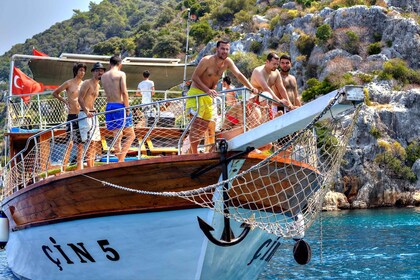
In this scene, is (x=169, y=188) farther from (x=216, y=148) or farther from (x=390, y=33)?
(x=390, y=33)

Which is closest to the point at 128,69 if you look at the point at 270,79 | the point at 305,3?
the point at 270,79

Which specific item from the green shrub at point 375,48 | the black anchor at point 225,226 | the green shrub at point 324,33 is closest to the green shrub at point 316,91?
the green shrub at point 375,48

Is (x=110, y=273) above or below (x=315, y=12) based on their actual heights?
below

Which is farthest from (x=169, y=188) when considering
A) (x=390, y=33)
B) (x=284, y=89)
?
(x=390, y=33)

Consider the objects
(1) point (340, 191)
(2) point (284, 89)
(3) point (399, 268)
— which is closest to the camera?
(2) point (284, 89)

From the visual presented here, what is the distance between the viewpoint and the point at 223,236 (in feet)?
26.6

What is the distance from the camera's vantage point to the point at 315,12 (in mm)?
60969

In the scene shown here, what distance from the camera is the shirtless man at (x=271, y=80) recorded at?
9.31 metres

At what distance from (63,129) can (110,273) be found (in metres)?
4.01

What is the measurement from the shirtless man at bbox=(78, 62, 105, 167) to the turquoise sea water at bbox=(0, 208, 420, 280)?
11.8 feet

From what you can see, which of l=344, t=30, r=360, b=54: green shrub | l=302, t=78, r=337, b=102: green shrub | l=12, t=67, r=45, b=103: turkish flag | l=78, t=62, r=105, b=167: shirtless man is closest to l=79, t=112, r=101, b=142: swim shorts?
l=78, t=62, r=105, b=167: shirtless man

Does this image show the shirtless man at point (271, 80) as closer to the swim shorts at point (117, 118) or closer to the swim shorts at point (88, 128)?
the swim shorts at point (117, 118)

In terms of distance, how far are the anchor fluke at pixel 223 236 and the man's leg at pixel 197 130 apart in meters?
1.20

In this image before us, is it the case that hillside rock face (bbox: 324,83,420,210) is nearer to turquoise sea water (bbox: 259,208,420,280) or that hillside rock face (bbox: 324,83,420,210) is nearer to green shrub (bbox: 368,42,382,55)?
green shrub (bbox: 368,42,382,55)
